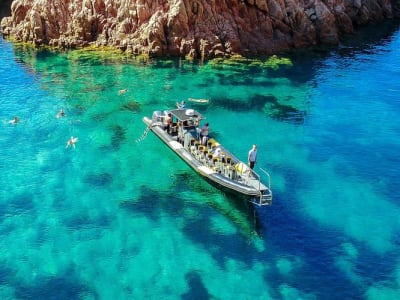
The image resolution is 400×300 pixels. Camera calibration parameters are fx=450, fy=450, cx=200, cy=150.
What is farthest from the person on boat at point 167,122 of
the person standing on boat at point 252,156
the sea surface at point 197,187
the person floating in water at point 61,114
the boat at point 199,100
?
the person floating in water at point 61,114

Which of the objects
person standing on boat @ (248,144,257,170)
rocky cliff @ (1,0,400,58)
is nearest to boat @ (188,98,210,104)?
rocky cliff @ (1,0,400,58)

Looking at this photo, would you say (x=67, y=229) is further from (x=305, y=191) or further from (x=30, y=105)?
(x=30, y=105)

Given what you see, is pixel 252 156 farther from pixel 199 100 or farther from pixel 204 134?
pixel 199 100

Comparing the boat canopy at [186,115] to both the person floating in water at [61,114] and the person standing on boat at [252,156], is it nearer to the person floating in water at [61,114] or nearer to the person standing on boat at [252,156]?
the person standing on boat at [252,156]

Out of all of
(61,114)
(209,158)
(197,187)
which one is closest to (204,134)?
(209,158)

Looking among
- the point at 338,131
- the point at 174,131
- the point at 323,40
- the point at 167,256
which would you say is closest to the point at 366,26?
the point at 323,40

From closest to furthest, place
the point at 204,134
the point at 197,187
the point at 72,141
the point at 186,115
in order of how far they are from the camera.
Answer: the point at 197,187 → the point at 204,134 → the point at 186,115 → the point at 72,141

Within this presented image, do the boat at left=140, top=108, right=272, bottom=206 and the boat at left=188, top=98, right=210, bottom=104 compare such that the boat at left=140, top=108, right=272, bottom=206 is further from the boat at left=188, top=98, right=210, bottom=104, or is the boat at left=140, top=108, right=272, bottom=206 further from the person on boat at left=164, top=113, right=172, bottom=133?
the boat at left=188, top=98, right=210, bottom=104
